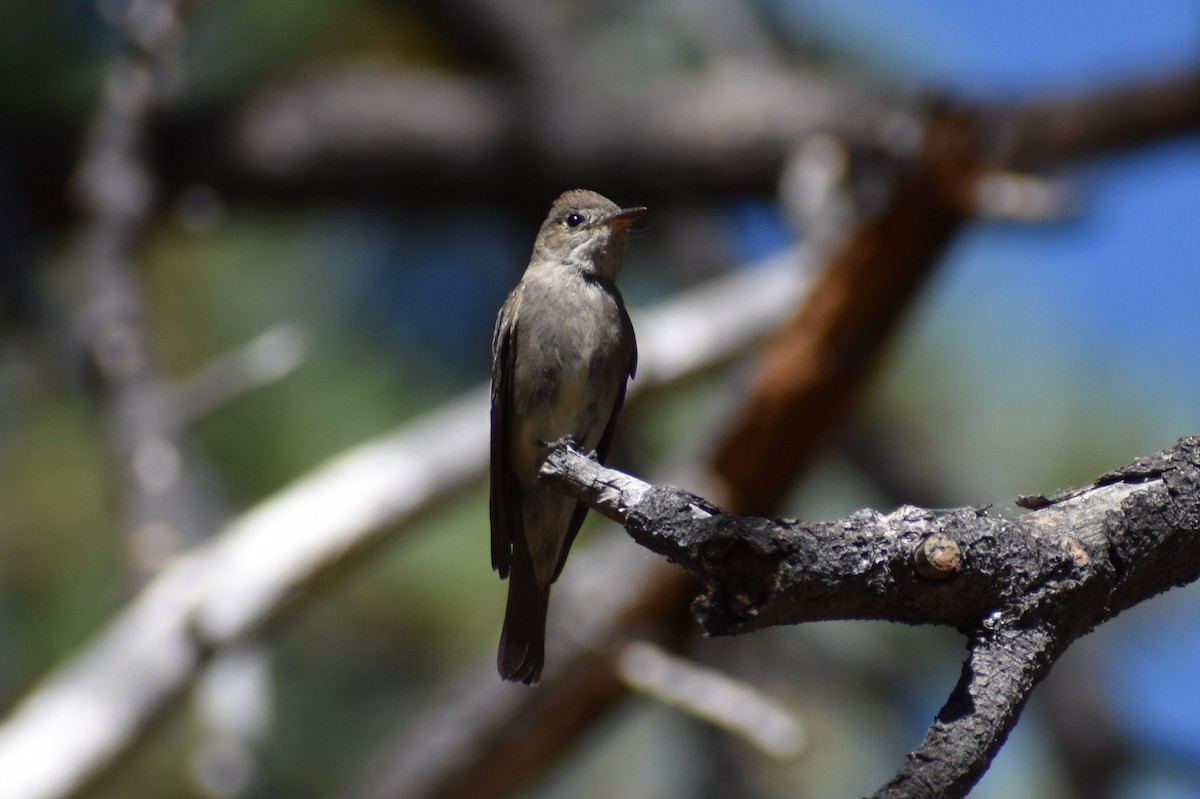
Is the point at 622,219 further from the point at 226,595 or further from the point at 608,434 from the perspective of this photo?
the point at 226,595

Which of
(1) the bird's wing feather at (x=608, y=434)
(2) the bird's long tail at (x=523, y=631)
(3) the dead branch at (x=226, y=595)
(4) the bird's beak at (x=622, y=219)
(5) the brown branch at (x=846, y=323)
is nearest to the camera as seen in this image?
(2) the bird's long tail at (x=523, y=631)

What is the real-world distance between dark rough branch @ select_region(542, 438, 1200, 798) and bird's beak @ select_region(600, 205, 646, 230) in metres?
2.05

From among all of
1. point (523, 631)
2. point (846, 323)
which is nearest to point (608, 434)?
point (523, 631)

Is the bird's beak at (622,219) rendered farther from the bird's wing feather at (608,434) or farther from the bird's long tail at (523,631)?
the bird's long tail at (523,631)

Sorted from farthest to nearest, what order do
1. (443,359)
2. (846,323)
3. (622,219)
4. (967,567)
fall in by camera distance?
(443,359)
(846,323)
(622,219)
(967,567)

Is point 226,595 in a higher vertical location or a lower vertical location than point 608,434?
higher

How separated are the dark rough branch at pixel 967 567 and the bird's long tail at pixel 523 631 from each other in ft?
4.00

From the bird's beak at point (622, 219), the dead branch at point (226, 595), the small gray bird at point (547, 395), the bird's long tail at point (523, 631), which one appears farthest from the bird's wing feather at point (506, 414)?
the dead branch at point (226, 595)

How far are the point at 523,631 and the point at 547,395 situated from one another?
0.79 meters

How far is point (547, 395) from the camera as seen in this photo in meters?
3.93

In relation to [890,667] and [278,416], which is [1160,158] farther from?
[278,416]

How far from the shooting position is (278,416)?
29.8ft

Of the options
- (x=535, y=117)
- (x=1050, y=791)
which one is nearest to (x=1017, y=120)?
(x=535, y=117)

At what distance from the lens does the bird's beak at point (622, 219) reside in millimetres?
4132
